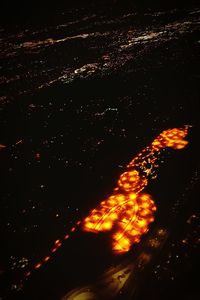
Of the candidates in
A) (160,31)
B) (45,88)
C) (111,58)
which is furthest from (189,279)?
(160,31)

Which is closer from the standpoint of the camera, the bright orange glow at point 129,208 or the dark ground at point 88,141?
the dark ground at point 88,141

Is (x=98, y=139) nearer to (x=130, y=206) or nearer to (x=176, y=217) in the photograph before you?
(x=130, y=206)

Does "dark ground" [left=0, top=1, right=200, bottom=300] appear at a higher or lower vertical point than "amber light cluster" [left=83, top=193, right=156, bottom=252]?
higher

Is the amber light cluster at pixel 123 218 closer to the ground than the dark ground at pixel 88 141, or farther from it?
closer to the ground

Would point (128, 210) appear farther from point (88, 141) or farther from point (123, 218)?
point (88, 141)

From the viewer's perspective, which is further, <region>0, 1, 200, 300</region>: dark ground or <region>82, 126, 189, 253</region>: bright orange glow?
<region>82, 126, 189, 253</region>: bright orange glow

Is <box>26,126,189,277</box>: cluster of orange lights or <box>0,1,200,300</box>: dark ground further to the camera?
<box>26,126,189,277</box>: cluster of orange lights

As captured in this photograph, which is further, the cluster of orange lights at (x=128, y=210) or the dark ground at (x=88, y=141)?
the cluster of orange lights at (x=128, y=210)
